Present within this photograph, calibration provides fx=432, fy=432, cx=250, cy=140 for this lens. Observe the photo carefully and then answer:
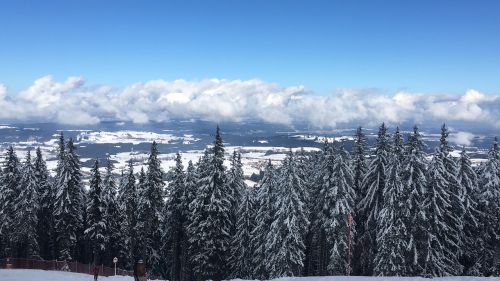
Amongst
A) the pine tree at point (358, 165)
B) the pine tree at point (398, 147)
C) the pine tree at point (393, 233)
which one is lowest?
the pine tree at point (393, 233)

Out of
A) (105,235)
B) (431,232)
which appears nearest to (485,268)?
(431,232)

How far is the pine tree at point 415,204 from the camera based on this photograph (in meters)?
38.9

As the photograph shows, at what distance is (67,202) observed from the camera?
2044 inches

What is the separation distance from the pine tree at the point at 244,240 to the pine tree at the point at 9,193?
1047 inches

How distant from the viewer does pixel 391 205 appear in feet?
131

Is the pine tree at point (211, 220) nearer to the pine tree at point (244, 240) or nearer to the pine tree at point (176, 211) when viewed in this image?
the pine tree at point (244, 240)

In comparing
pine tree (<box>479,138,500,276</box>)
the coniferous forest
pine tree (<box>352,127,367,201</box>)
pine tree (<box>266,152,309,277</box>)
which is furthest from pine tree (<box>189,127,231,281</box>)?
pine tree (<box>479,138,500,276</box>)

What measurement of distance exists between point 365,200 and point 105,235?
3256 centimetres

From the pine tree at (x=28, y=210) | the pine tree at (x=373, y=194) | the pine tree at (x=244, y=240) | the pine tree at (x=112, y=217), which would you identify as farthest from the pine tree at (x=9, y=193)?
the pine tree at (x=373, y=194)

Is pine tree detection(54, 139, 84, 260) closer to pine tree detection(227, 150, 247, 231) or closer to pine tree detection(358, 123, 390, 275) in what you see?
pine tree detection(227, 150, 247, 231)

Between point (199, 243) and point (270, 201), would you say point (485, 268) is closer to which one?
point (270, 201)

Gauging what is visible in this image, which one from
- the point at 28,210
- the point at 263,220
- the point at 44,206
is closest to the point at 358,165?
the point at 263,220

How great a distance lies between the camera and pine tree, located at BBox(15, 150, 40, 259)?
5059cm

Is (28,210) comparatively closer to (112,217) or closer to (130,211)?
(112,217)
